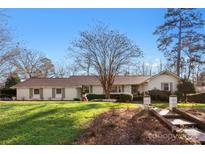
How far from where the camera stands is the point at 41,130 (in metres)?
6.09

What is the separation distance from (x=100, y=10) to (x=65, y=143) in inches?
145

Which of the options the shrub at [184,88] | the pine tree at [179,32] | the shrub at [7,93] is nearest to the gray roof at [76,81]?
the shrub at [7,93]

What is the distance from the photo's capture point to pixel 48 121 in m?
6.90

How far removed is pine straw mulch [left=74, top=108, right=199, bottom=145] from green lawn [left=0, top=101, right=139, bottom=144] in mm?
254

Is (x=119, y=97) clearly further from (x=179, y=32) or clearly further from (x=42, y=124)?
(x=42, y=124)

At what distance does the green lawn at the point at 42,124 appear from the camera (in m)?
5.53

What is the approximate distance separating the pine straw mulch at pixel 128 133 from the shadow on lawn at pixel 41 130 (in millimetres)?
300

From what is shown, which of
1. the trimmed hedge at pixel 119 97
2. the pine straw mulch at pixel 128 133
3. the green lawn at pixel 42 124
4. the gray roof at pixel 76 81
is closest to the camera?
the pine straw mulch at pixel 128 133

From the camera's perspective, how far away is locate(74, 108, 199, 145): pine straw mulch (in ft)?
17.7

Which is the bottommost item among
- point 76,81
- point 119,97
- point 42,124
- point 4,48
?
point 42,124

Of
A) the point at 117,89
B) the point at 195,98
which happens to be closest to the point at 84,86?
the point at 117,89

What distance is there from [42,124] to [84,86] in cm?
1378

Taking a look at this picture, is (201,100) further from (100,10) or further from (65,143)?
(65,143)

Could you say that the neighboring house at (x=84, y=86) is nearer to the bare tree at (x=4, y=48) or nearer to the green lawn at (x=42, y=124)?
the bare tree at (x=4, y=48)
